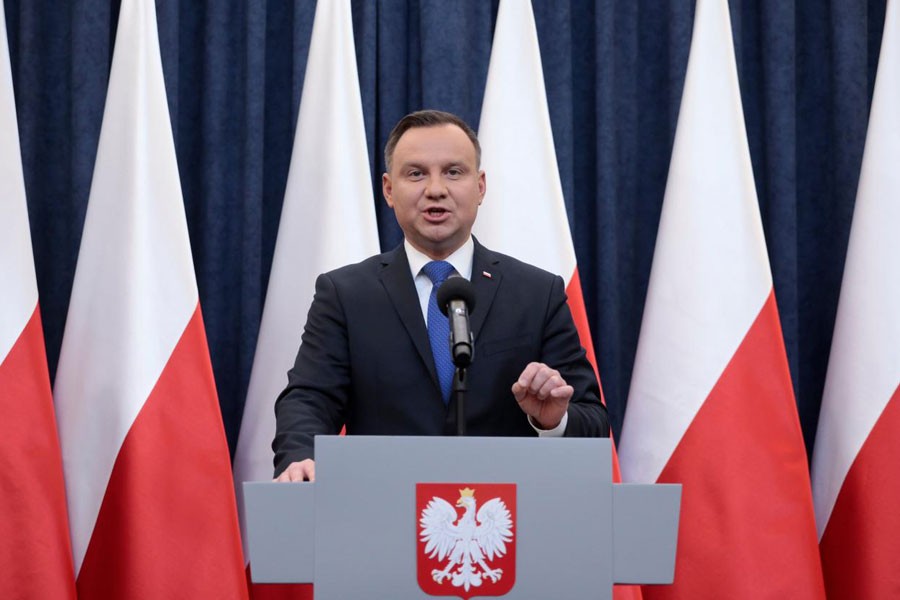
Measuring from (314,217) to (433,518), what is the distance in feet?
6.39

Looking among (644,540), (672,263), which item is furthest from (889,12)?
(644,540)

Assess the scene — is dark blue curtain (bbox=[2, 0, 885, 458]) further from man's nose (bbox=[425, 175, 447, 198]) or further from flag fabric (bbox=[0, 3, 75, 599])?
man's nose (bbox=[425, 175, 447, 198])

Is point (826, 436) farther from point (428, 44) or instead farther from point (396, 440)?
point (396, 440)

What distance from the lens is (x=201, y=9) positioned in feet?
12.5

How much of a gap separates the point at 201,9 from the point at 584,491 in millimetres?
2761

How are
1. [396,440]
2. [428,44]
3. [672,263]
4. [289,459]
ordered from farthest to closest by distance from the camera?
[428,44], [672,263], [289,459], [396,440]

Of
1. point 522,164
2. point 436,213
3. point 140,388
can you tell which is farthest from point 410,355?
point 522,164

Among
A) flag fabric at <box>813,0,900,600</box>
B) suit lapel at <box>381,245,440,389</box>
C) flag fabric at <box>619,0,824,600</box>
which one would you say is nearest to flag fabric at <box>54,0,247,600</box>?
suit lapel at <box>381,245,440,389</box>

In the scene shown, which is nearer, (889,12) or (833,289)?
(889,12)

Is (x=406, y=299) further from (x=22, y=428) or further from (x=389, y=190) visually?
(x=22, y=428)

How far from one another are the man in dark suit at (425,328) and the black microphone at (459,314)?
41cm

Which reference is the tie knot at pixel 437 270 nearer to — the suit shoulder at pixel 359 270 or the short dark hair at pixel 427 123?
the suit shoulder at pixel 359 270

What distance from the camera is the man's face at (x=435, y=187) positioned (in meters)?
2.40

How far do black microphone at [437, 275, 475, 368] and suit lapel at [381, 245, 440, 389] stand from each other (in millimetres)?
445
